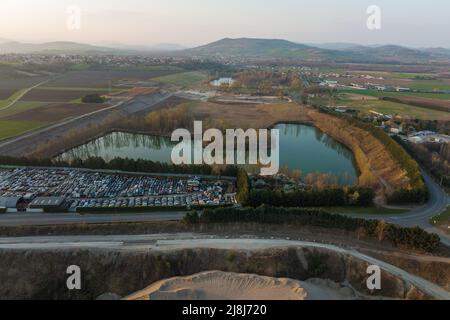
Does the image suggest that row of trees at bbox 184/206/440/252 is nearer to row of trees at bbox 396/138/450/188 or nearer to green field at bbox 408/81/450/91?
row of trees at bbox 396/138/450/188

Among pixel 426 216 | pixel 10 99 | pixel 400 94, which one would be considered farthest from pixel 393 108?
pixel 10 99

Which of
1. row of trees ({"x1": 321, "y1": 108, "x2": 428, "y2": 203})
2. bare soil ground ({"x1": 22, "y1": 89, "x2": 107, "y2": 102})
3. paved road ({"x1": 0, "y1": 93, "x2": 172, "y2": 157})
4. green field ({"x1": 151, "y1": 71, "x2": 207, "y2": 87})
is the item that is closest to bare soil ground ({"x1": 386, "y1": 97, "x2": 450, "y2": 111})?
row of trees ({"x1": 321, "y1": 108, "x2": 428, "y2": 203})

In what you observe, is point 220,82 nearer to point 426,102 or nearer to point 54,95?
point 54,95

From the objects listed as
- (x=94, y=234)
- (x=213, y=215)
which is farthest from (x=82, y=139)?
(x=213, y=215)

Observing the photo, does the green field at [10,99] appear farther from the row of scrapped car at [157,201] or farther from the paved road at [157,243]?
the paved road at [157,243]

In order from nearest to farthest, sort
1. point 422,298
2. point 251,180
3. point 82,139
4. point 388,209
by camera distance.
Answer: point 422,298, point 388,209, point 251,180, point 82,139

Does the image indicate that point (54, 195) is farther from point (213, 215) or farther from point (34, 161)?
point (213, 215)
